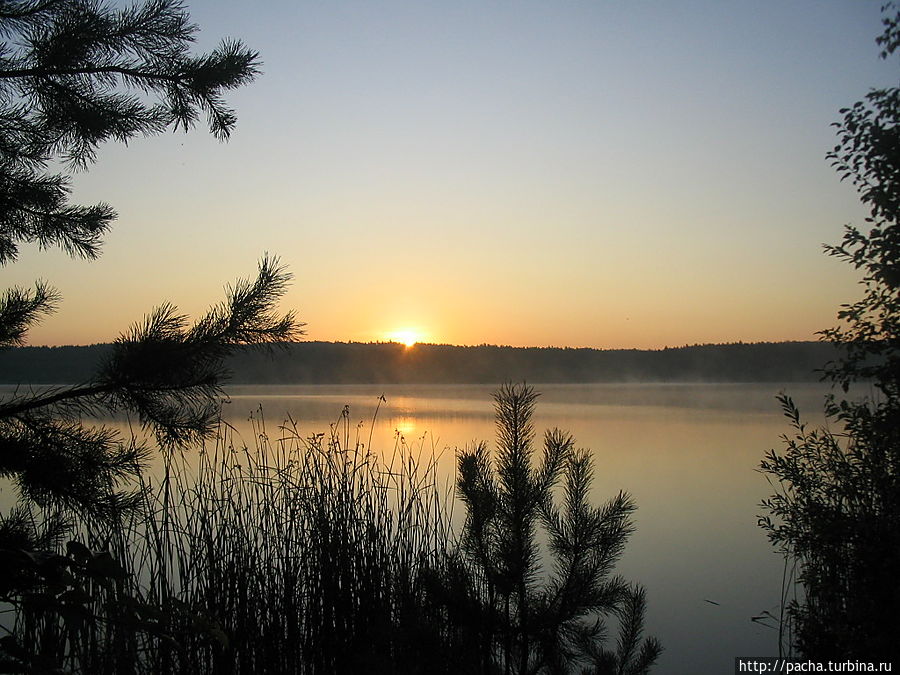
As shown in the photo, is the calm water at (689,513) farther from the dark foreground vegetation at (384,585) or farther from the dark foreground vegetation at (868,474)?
the dark foreground vegetation at (868,474)

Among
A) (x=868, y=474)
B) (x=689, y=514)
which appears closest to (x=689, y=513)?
(x=689, y=514)

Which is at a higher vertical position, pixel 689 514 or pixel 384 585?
pixel 384 585

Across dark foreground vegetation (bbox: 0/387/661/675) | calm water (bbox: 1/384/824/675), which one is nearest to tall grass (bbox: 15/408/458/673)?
dark foreground vegetation (bbox: 0/387/661/675)

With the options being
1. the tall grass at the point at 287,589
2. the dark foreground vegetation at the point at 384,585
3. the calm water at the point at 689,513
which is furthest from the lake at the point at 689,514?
the tall grass at the point at 287,589

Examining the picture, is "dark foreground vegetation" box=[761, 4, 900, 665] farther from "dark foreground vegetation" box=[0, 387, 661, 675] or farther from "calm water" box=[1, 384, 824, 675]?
"calm water" box=[1, 384, 824, 675]

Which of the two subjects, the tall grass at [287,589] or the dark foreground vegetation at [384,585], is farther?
the tall grass at [287,589]

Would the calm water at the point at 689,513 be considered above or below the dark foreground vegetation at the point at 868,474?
below

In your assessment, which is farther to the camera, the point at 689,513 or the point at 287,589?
the point at 689,513

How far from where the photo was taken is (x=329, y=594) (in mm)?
3426

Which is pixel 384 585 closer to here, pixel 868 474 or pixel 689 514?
pixel 868 474

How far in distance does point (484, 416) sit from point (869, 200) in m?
17.3

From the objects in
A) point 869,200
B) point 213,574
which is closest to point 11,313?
point 213,574

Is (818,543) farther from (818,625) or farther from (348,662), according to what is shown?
(348,662)

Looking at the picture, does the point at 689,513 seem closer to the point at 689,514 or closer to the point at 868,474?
the point at 689,514
